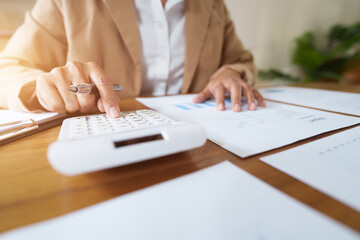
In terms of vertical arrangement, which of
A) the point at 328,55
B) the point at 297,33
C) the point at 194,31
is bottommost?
the point at 328,55

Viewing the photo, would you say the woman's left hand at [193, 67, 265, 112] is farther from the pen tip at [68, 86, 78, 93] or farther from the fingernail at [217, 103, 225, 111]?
the pen tip at [68, 86, 78, 93]

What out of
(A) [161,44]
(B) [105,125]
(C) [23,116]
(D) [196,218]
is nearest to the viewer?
(D) [196,218]

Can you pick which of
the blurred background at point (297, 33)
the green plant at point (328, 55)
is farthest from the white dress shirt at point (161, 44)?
the green plant at point (328, 55)

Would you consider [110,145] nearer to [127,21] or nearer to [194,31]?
[127,21]

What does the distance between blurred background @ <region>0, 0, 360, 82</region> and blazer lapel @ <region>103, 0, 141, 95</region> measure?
4.26ft

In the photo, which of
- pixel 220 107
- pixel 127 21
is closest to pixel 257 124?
pixel 220 107

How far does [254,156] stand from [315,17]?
118 inches

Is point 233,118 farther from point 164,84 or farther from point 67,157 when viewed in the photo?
point 164,84

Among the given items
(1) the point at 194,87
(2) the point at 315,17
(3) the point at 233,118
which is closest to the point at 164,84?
(1) the point at 194,87

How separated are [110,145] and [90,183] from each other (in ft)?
0.13

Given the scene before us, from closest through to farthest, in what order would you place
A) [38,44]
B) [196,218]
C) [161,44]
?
1. [196,218]
2. [38,44]
3. [161,44]

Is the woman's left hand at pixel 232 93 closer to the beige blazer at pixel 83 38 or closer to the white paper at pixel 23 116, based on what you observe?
the beige blazer at pixel 83 38

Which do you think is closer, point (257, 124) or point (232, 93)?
point (257, 124)

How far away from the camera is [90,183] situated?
16 centimetres
